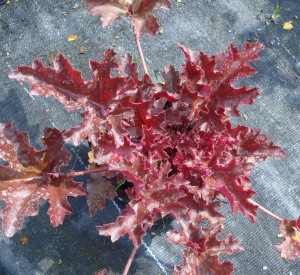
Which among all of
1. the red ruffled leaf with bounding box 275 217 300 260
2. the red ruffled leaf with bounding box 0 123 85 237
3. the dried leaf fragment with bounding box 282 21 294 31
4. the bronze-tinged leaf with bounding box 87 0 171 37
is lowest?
the red ruffled leaf with bounding box 0 123 85 237

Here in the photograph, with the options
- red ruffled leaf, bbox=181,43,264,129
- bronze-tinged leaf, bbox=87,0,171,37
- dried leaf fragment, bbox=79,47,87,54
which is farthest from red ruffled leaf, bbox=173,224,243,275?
dried leaf fragment, bbox=79,47,87,54

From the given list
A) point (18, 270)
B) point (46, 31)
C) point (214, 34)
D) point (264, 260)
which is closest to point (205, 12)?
point (214, 34)

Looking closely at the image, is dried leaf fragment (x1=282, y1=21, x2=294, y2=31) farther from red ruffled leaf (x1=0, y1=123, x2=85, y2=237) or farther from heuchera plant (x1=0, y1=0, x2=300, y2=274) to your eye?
red ruffled leaf (x1=0, y1=123, x2=85, y2=237)

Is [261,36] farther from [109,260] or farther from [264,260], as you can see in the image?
[109,260]

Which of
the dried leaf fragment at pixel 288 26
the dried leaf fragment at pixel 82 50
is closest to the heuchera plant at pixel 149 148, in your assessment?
the dried leaf fragment at pixel 82 50

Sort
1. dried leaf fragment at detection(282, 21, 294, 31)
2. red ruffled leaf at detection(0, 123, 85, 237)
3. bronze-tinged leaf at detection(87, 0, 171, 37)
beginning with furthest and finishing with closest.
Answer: dried leaf fragment at detection(282, 21, 294, 31) < bronze-tinged leaf at detection(87, 0, 171, 37) < red ruffled leaf at detection(0, 123, 85, 237)

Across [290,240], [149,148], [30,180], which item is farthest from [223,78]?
[30,180]

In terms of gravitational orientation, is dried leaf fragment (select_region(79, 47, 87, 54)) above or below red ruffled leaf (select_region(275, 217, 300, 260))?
below
